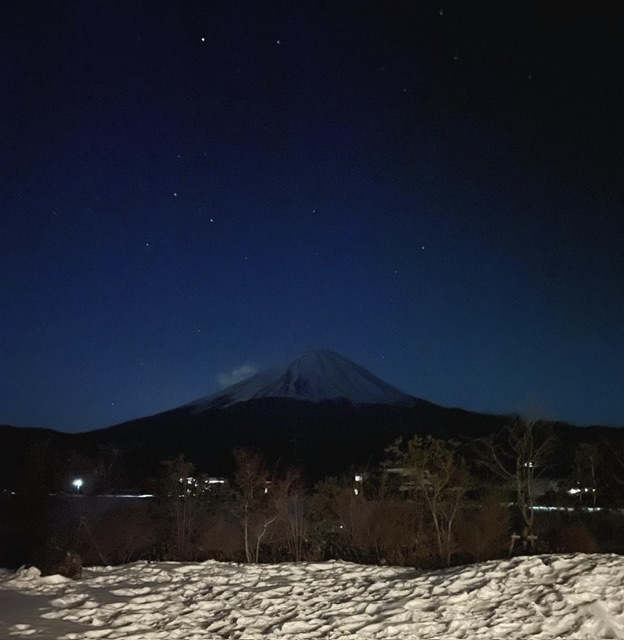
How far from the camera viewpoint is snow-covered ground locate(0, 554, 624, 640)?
6672mm

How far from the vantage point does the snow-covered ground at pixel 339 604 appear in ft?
21.9

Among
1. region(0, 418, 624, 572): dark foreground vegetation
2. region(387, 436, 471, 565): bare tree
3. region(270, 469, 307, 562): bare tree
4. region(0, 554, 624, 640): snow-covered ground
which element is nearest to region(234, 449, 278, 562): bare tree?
region(0, 418, 624, 572): dark foreground vegetation

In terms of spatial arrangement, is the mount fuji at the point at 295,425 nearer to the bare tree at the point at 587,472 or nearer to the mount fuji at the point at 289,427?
the mount fuji at the point at 289,427

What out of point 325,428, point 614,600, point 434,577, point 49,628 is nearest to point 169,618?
point 49,628

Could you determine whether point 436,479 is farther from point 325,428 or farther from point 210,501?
point 325,428

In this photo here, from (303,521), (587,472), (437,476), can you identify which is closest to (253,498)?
(303,521)

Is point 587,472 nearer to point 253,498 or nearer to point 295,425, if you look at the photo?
point 253,498

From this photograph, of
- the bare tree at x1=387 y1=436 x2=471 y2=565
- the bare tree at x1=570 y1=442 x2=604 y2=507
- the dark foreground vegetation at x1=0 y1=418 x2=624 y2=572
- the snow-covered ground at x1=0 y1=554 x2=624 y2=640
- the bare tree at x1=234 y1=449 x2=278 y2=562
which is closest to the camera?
the snow-covered ground at x1=0 y1=554 x2=624 y2=640

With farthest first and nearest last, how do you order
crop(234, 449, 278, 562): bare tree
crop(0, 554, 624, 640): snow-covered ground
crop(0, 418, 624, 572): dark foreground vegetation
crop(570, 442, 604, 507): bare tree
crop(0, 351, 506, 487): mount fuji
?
crop(0, 351, 506, 487): mount fuji, crop(570, 442, 604, 507): bare tree, crop(234, 449, 278, 562): bare tree, crop(0, 418, 624, 572): dark foreground vegetation, crop(0, 554, 624, 640): snow-covered ground

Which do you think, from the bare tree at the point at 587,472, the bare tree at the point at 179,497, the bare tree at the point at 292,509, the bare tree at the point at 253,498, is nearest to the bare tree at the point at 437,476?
the bare tree at the point at 292,509

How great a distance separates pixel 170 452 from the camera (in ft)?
235

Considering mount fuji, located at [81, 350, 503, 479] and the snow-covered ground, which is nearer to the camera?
the snow-covered ground

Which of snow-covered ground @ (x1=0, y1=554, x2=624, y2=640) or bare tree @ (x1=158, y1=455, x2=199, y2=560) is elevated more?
bare tree @ (x1=158, y1=455, x2=199, y2=560)

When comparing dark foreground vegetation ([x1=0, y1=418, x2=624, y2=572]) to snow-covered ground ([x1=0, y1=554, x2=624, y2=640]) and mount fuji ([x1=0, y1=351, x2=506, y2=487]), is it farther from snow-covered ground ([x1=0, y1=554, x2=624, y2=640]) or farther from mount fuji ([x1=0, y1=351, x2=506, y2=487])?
mount fuji ([x1=0, y1=351, x2=506, y2=487])
